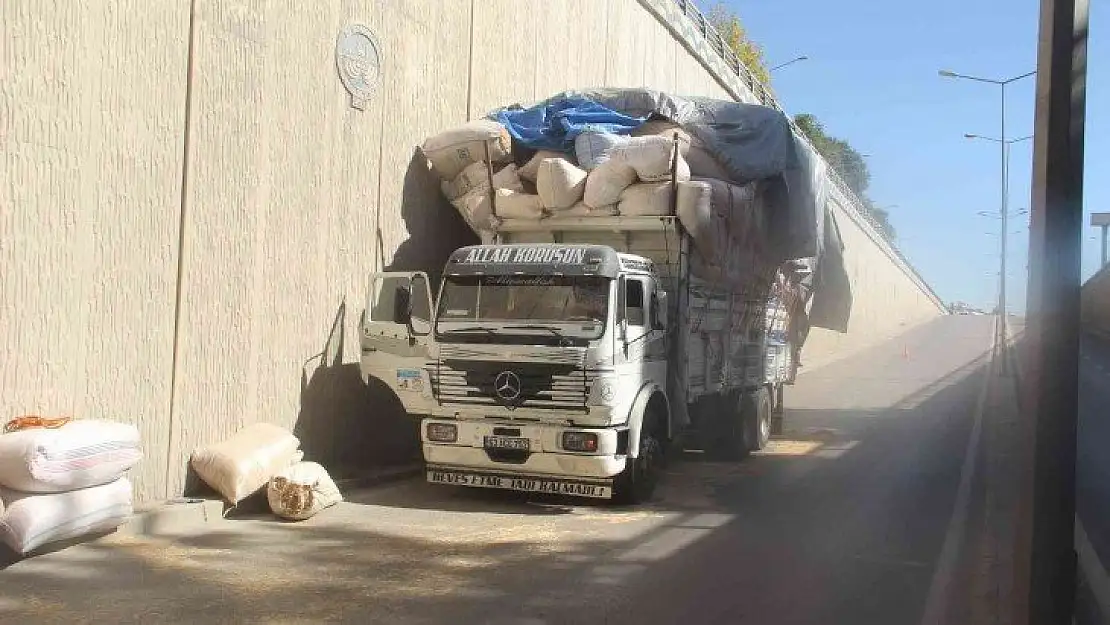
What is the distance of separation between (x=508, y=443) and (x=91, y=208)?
4053 mm

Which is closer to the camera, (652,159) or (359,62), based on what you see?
(652,159)

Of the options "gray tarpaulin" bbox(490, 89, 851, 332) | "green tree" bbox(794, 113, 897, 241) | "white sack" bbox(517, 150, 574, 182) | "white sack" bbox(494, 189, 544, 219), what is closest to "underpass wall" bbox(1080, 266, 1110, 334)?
"green tree" bbox(794, 113, 897, 241)

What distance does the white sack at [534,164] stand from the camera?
11.4m

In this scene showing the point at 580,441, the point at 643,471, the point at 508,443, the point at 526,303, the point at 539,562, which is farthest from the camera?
the point at 643,471

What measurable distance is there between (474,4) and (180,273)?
7.19 m

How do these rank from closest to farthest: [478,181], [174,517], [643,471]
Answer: [174,517] < [643,471] < [478,181]

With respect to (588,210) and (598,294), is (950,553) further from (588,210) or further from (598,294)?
(588,210)

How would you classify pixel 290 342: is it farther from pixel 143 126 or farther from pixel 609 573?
pixel 609 573

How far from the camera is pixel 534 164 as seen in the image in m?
11.4

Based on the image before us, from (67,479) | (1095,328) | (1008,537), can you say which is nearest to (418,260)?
(67,479)

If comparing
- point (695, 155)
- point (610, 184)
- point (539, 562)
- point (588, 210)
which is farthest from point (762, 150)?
point (539, 562)

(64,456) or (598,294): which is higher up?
(598,294)

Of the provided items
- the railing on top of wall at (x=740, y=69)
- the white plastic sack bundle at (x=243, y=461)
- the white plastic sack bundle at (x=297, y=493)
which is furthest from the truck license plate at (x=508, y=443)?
the railing on top of wall at (x=740, y=69)

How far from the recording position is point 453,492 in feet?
33.2
